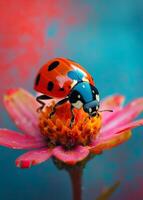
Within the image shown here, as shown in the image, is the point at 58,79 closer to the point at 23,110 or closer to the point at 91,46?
the point at 23,110

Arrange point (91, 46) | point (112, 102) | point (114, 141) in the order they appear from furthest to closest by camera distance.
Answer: point (91, 46)
point (112, 102)
point (114, 141)

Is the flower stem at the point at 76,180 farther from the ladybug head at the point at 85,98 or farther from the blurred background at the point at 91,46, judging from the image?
the blurred background at the point at 91,46

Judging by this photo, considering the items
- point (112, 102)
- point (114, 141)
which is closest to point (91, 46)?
point (112, 102)

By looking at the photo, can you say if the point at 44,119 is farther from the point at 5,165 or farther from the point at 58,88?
the point at 5,165

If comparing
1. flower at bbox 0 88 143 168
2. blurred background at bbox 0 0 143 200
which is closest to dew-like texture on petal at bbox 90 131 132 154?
flower at bbox 0 88 143 168

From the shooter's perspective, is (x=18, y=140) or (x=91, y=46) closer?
(x=18, y=140)

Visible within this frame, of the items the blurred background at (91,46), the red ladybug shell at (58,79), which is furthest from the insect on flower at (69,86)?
the blurred background at (91,46)

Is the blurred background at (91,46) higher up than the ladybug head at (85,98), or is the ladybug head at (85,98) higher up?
the blurred background at (91,46)

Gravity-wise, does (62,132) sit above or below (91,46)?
below
